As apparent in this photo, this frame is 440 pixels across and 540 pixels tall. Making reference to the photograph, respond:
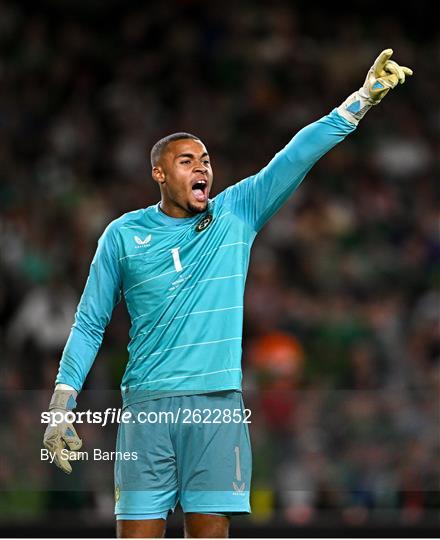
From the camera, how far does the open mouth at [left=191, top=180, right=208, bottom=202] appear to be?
5.30 m

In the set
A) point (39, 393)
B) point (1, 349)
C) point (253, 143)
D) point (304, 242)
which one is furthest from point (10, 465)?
point (253, 143)

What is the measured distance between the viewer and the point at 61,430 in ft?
16.8

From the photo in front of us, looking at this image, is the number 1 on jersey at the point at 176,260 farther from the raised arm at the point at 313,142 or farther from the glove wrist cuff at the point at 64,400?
the glove wrist cuff at the point at 64,400

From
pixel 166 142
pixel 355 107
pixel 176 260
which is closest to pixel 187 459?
pixel 176 260

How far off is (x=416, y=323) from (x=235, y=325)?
563 cm

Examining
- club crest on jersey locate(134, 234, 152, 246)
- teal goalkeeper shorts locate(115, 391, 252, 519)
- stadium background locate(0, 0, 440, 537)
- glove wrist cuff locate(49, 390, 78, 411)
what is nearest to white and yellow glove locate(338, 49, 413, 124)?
club crest on jersey locate(134, 234, 152, 246)

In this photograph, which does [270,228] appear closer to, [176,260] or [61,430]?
[176,260]

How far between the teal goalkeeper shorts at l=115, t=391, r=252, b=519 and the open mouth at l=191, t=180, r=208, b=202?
2.72 feet

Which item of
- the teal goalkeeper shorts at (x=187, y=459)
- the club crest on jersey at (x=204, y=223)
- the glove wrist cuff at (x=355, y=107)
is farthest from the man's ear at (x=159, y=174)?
the teal goalkeeper shorts at (x=187, y=459)

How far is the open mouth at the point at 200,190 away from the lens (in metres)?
5.30

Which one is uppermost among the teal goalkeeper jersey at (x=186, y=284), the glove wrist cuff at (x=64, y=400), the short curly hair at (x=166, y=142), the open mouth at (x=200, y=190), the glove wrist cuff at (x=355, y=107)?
the glove wrist cuff at (x=355, y=107)

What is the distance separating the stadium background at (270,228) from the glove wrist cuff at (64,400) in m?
1.83

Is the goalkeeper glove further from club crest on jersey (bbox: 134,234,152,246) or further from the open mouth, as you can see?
the open mouth

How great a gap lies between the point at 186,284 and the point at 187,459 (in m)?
0.71
